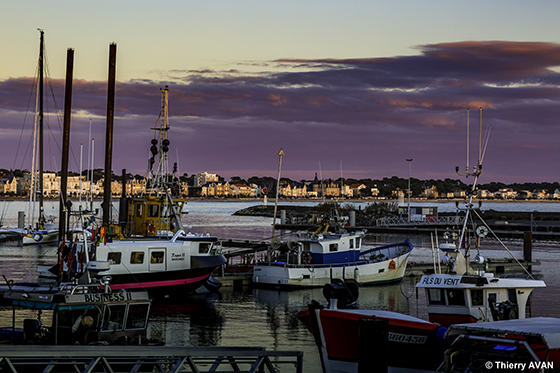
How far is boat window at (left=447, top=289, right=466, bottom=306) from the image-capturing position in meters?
19.4

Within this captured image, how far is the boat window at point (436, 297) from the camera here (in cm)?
1980

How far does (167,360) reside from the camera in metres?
→ 12.7

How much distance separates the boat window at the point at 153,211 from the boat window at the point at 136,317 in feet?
62.1

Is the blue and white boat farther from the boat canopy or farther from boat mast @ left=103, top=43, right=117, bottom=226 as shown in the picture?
the boat canopy

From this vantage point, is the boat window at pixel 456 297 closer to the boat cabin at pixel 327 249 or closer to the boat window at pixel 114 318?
the boat window at pixel 114 318

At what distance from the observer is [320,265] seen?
37.1m

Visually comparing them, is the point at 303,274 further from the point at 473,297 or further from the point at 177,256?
the point at 473,297

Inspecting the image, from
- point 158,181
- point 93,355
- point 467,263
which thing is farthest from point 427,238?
point 93,355

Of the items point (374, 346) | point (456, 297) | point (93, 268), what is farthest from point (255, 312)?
point (374, 346)

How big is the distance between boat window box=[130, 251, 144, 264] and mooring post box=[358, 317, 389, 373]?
16.3m

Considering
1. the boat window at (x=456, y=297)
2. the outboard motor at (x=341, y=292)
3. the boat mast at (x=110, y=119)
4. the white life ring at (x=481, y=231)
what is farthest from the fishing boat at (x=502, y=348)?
the boat mast at (x=110, y=119)

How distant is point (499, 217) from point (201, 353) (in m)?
121

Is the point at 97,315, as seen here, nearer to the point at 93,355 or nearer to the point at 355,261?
the point at 93,355

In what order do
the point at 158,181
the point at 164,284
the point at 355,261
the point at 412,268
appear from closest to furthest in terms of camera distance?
the point at 164,284 < the point at 158,181 < the point at 355,261 < the point at 412,268
